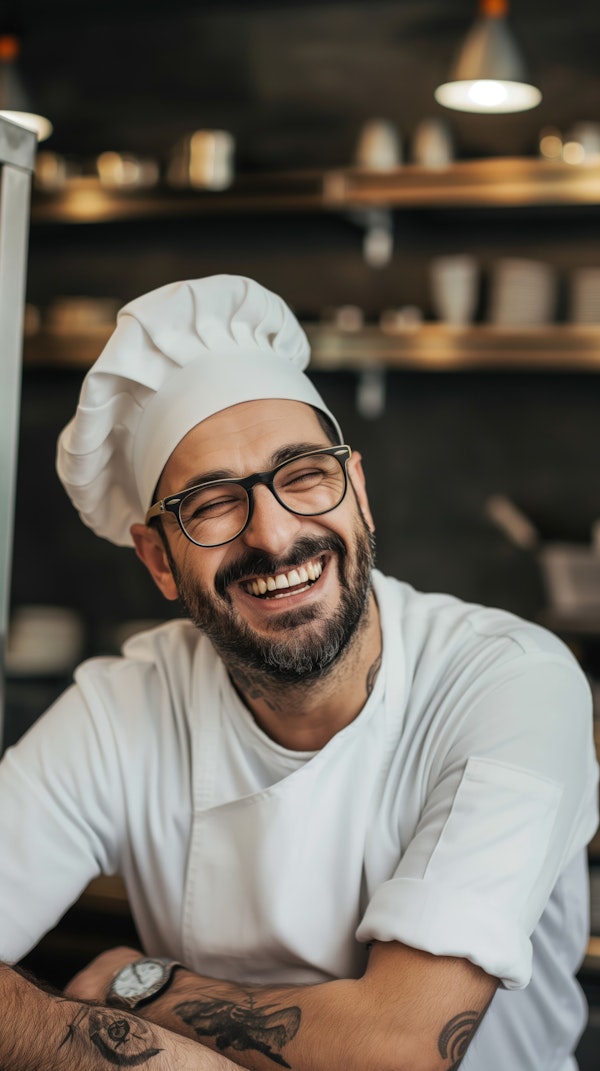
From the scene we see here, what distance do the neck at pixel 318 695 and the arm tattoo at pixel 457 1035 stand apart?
1.33 feet

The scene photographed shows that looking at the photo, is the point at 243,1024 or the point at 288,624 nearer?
the point at 243,1024

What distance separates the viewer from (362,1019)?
1.13 meters

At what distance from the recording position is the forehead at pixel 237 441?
138cm

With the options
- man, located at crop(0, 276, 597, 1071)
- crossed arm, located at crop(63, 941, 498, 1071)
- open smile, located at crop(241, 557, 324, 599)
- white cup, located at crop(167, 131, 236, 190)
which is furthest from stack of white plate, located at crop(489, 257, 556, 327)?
crossed arm, located at crop(63, 941, 498, 1071)

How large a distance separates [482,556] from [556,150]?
1.27 meters

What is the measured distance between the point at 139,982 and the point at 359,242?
304cm

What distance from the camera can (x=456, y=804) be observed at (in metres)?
1.21

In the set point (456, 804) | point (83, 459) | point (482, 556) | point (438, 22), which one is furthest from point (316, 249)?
point (456, 804)

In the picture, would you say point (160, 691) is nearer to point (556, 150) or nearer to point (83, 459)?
point (83, 459)

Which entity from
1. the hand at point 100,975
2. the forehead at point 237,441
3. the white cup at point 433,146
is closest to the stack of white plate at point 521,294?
the white cup at point 433,146

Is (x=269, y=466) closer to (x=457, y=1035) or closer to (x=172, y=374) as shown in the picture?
(x=172, y=374)

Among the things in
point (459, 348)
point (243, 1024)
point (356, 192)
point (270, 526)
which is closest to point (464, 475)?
point (459, 348)

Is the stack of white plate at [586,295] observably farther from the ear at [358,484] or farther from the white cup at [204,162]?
the ear at [358,484]

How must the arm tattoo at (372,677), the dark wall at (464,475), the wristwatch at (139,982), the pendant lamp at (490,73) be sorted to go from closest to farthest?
the wristwatch at (139,982)
the arm tattoo at (372,677)
the pendant lamp at (490,73)
the dark wall at (464,475)
